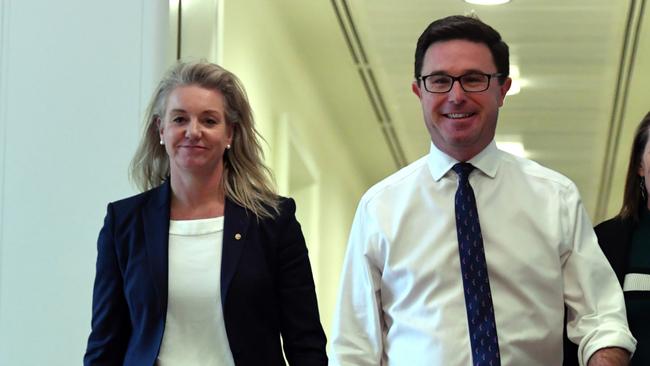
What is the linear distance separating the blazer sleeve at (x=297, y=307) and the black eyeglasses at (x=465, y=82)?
652 millimetres

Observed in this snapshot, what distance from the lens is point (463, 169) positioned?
319 cm

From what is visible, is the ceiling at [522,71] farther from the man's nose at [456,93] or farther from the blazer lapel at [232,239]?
the man's nose at [456,93]

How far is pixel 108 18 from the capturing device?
4453mm

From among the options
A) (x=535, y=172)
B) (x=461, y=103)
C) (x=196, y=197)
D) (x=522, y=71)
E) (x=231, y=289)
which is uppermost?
(x=522, y=71)

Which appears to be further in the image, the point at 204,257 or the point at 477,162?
the point at 204,257

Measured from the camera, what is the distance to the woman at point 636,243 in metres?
3.39

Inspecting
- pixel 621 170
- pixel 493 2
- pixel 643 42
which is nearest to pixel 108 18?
pixel 493 2

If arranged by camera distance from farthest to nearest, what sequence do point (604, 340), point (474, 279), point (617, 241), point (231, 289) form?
point (617, 241)
point (231, 289)
point (474, 279)
point (604, 340)

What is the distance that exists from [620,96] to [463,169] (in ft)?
17.6

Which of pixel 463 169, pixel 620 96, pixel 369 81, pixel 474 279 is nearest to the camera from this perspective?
pixel 474 279

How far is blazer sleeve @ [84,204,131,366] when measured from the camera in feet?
11.5

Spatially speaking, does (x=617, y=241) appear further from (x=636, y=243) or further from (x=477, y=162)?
(x=477, y=162)

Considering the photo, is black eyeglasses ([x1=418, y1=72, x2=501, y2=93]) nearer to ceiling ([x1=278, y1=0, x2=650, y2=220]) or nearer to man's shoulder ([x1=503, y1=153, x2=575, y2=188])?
man's shoulder ([x1=503, y1=153, x2=575, y2=188])

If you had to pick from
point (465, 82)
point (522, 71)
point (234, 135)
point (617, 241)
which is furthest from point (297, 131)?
point (465, 82)
